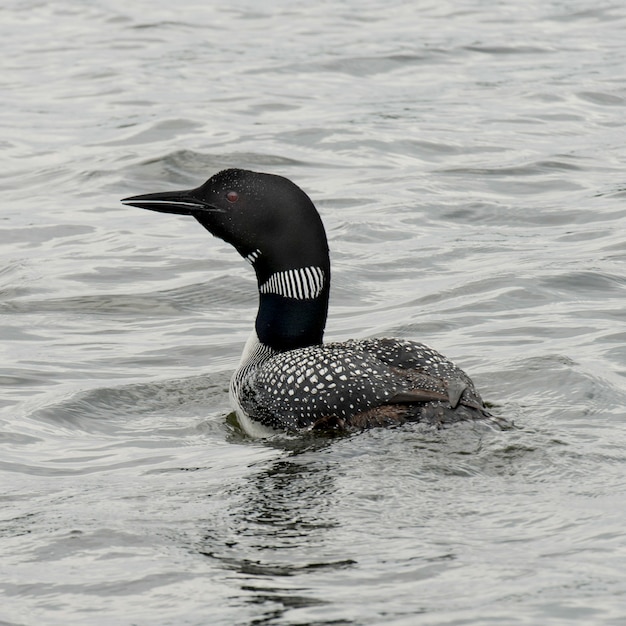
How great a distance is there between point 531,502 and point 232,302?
3874 millimetres

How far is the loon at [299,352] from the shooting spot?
223 inches

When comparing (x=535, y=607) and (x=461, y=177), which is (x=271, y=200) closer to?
(x=535, y=607)

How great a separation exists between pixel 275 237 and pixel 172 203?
1.82 ft

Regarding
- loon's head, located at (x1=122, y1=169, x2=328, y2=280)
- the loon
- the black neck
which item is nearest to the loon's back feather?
the loon

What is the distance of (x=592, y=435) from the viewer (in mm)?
5785

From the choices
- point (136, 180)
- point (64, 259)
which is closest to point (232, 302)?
point (64, 259)

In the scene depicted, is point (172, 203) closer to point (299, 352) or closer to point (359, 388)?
point (299, 352)

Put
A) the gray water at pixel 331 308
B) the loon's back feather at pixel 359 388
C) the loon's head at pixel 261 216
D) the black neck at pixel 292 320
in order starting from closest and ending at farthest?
1. the gray water at pixel 331 308
2. the loon's back feather at pixel 359 388
3. the loon's head at pixel 261 216
4. the black neck at pixel 292 320

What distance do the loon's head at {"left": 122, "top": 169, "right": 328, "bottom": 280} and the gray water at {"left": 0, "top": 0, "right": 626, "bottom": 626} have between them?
815 millimetres

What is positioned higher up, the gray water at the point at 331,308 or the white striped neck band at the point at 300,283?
the white striped neck band at the point at 300,283

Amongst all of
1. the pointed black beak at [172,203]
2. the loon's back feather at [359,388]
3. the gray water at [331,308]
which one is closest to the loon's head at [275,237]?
Answer: the pointed black beak at [172,203]

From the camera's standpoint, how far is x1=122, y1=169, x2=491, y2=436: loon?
18.6ft

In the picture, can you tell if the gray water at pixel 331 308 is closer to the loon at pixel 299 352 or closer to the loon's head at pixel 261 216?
the loon at pixel 299 352

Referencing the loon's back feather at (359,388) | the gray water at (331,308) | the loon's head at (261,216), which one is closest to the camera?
the gray water at (331,308)
